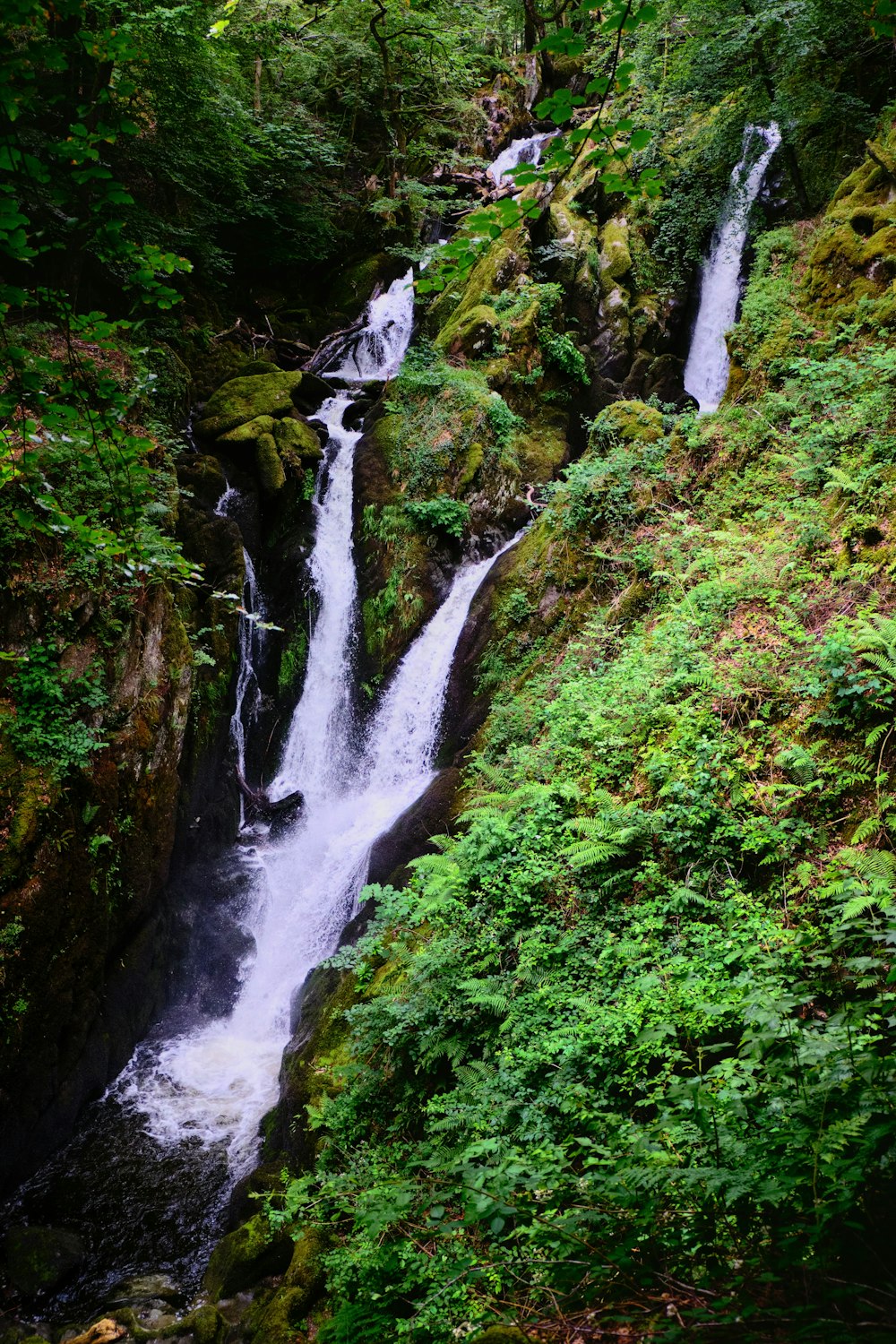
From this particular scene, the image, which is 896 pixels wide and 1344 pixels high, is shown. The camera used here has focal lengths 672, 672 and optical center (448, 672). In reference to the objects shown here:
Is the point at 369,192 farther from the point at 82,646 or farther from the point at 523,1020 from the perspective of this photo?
the point at 523,1020

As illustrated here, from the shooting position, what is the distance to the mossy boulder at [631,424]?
9562mm

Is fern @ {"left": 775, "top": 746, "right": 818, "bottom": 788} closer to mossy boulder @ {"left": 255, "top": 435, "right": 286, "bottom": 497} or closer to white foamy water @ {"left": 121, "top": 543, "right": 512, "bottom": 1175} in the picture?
white foamy water @ {"left": 121, "top": 543, "right": 512, "bottom": 1175}

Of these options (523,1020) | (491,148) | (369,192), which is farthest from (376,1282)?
(491,148)

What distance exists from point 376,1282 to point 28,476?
4595mm

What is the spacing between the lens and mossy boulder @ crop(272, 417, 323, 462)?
1354 cm

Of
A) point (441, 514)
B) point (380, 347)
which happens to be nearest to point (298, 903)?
point (441, 514)

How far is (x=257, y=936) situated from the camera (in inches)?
390

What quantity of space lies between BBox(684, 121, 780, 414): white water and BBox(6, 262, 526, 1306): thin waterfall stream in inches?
239

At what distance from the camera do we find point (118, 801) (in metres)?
8.16

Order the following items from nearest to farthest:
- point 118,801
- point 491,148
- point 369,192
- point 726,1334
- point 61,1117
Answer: point 726,1334 < point 61,1117 < point 118,801 < point 369,192 < point 491,148

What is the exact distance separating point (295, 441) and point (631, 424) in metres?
7.05

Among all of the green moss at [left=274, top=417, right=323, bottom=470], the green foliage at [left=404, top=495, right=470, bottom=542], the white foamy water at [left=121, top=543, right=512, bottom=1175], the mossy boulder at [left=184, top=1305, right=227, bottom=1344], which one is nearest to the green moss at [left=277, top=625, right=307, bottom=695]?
the white foamy water at [left=121, top=543, right=512, bottom=1175]

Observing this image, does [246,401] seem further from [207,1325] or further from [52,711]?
[207,1325]

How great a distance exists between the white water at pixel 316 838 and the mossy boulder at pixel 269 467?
3.38 feet
